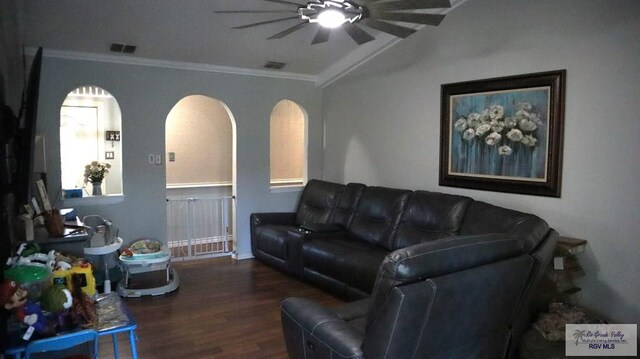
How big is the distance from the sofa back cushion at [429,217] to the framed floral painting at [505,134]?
14.1 inches

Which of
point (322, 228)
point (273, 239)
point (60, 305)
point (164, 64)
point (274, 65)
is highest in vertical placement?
point (274, 65)

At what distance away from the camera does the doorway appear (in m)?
6.11

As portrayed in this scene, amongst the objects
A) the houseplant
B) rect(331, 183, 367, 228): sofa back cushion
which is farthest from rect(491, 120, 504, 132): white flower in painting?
the houseplant

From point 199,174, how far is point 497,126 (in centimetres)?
428

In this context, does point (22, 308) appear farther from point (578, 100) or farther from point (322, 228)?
point (578, 100)

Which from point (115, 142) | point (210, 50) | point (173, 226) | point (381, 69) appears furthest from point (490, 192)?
point (115, 142)

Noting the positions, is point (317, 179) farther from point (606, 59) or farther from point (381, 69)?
point (606, 59)

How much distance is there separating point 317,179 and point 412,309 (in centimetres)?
440

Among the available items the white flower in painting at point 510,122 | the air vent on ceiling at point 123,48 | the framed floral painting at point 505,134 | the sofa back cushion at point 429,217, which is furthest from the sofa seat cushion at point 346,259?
the air vent on ceiling at point 123,48

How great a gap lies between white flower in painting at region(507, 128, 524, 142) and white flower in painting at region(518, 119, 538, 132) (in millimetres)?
49

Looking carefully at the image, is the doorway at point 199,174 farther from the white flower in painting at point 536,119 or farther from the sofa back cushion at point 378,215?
the white flower in painting at point 536,119

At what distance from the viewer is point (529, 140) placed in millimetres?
3572

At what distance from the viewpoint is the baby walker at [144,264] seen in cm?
414

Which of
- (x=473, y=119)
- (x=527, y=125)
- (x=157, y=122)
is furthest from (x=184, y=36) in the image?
(x=527, y=125)
